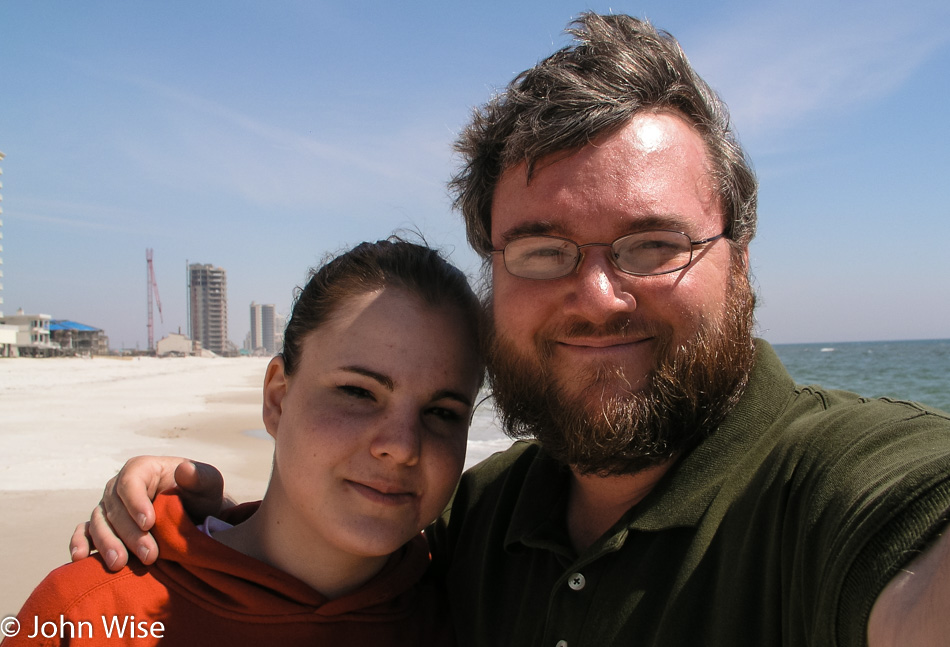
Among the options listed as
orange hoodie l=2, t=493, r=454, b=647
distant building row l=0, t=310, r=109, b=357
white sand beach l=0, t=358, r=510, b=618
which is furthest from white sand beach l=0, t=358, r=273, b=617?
distant building row l=0, t=310, r=109, b=357

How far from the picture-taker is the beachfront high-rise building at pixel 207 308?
5979 inches

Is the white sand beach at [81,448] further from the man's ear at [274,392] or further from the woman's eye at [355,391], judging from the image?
the woman's eye at [355,391]

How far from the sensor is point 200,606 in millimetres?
1610

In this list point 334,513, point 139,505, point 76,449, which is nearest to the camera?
point 334,513

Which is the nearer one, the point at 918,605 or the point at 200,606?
the point at 918,605

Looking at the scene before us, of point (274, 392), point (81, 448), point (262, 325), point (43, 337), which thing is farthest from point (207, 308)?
point (274, 392)

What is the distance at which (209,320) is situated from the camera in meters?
152

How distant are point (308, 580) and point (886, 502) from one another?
1.46 meters

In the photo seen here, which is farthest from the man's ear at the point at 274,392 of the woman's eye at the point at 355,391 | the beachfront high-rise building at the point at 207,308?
the beachfront high-rise building at the point at 207,308

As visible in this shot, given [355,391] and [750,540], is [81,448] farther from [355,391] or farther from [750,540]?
[750,540]

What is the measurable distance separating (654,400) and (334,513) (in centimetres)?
89

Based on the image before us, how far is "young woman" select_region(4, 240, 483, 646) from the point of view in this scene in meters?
1.58

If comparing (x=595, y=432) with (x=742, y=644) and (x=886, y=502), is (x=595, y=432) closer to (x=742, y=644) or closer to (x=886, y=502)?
(x=742, y=644)

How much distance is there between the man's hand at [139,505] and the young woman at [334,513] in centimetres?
4
